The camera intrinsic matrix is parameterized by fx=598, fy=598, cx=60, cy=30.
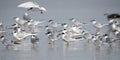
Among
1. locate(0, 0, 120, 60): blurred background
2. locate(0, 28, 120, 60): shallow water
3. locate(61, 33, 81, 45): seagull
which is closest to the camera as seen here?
locate(0, 28, 120, 60): shallow water

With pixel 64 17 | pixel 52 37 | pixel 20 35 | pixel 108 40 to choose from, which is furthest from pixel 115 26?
pixel 64 17

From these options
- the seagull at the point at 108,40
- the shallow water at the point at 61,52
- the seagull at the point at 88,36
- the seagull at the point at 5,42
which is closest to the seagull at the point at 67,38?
the shallow water at the point at 61,52

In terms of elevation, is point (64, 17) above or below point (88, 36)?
below

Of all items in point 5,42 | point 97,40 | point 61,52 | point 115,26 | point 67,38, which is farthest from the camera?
point 115,26

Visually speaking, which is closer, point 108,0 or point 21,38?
point 21,38

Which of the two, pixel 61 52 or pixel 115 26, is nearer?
pixel 61 52

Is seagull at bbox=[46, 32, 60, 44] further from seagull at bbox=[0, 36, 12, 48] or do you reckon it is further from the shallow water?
seagull at bbox=[0, 36, 12, 48]

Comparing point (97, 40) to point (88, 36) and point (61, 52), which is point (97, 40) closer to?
point (88, 36)

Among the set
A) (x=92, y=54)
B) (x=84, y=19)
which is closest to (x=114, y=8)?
(x=84, y=19)

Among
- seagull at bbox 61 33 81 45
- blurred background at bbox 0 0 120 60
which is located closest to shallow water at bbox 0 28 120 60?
blurred background at bbox 0 0 120 60

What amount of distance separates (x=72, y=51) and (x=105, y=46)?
0.79 m

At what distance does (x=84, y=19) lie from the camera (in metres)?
16.9

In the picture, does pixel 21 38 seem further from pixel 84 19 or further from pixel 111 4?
pixel 111 4

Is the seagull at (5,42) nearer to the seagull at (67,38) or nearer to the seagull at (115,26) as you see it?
the seagull at (67,38)
